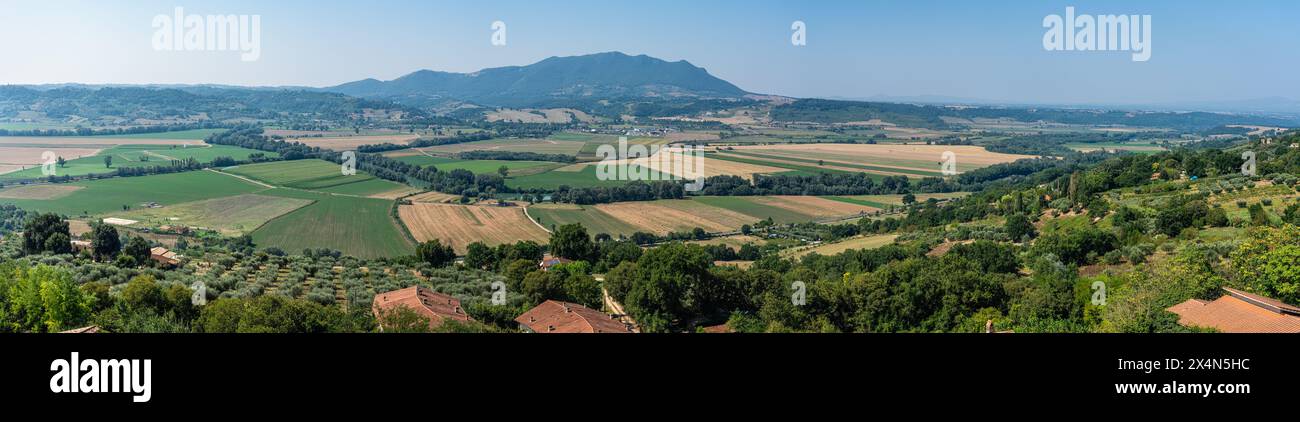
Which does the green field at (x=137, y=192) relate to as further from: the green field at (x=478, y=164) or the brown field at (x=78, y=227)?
the green field at (x=478, y=164)

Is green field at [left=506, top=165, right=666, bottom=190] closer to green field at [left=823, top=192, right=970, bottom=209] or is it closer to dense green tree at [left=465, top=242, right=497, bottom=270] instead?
green field at [left=823, top=192, right=970, bottom=209]

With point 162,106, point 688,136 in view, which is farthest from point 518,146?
point 162,106

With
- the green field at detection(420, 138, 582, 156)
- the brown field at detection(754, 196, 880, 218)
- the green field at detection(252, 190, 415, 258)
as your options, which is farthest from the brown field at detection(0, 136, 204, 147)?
the brown field at detection(754, 196, 880, 218)

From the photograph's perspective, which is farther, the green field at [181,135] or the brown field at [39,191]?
the green field at [181,135]

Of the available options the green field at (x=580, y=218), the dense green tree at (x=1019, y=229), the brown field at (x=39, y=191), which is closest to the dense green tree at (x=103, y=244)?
the green field at (x=580, y=218)

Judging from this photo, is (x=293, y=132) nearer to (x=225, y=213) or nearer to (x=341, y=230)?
(x=225, y=213)
